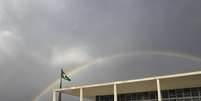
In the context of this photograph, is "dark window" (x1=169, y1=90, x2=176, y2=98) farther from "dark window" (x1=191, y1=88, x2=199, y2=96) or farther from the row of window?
"dark window" (x1=191, y1=88, x2=199, y2=96)

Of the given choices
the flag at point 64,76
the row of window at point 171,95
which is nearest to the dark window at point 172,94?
the row of window at point 171,95

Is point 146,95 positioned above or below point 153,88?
below

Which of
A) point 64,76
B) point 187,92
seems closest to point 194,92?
point 187,92

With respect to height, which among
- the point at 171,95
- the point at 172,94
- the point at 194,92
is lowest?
the point at 171,95

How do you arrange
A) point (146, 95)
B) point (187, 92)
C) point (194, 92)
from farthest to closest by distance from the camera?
1. point (146, 95)
2. point (187, 92)
3. point (194, 92)

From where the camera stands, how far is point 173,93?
32.4 meters

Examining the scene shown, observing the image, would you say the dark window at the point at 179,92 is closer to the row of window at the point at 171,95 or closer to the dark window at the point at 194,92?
the row of window at the point at 171,95

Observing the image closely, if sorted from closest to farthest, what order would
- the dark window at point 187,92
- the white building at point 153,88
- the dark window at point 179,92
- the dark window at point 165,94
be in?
the white building at point 153,88
the dark window at point 187,92
the dark window at point 179,92
the dark window at point 165,94

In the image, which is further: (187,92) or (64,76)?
(64,76)

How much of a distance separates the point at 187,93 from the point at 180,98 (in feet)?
3.43

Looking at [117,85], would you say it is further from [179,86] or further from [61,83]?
[61,83]

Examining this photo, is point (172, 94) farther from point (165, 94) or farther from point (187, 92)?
point (187, 92)

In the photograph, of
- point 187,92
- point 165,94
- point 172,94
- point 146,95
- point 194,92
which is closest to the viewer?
point 194,92

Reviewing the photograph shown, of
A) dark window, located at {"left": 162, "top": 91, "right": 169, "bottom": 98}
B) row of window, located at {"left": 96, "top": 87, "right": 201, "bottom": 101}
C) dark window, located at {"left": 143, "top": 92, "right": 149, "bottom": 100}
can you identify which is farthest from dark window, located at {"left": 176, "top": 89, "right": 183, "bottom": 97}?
dark window, located at {"left": 143, "top": 92, "right": 149, "bottom": 100}
